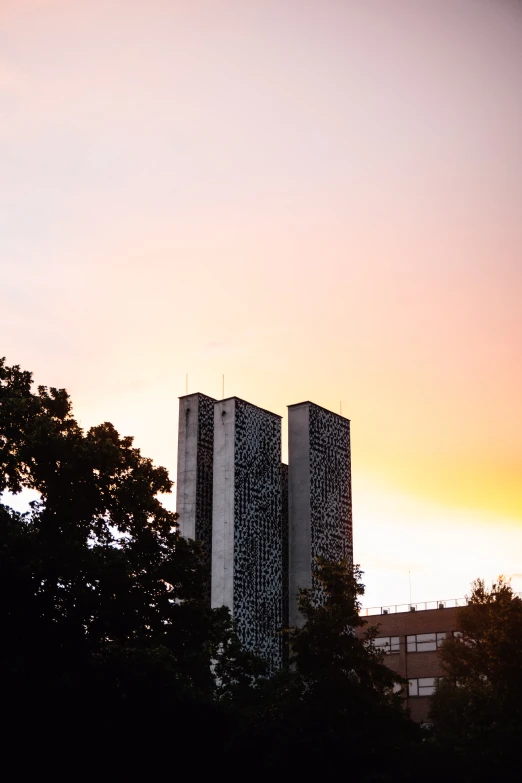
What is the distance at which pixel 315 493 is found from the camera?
90.2m


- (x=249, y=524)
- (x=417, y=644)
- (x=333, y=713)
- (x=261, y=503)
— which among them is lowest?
(x=333, y=713)

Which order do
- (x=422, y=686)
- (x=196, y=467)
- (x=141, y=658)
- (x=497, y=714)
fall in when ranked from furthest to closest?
(x=422, y=686), (x=196, y=467), (x=497, y=714), (x=141, y=658)

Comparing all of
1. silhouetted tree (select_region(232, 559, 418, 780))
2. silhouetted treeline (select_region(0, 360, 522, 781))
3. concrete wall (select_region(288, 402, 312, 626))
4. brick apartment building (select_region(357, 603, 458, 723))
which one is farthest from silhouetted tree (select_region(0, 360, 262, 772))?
brick apartment building (select_region(357, 603, 458, 723))

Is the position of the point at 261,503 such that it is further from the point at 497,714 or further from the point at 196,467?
the point at 497,714

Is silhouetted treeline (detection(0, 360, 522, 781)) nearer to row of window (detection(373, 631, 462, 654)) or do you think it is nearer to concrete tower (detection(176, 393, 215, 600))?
concrete tower (detection(176, 393, 215, 600))

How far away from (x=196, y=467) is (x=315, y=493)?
11.9 m

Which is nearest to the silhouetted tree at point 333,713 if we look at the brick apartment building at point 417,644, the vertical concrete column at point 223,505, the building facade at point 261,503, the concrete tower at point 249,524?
the vertical concrete column at point 223,505

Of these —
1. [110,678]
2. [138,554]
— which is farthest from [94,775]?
[138,554]

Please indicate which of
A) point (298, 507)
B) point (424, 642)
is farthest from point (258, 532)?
point (424, 642)

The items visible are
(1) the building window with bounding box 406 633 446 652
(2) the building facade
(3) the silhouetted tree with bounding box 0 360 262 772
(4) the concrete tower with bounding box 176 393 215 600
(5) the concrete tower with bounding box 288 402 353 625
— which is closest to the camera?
(3) the silhouetted tree with bounding box 0 360 262 772

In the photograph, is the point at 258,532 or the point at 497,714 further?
the point at 258,532

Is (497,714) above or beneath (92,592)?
beneath

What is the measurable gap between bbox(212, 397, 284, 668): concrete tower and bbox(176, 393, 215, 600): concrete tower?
1232 millimetres

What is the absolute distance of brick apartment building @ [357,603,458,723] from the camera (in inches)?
3659
